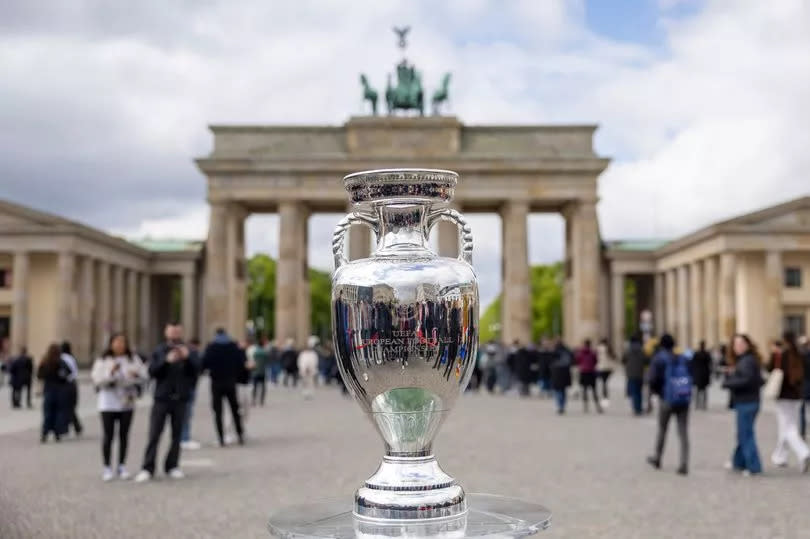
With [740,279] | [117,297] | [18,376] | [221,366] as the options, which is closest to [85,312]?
[117,297]

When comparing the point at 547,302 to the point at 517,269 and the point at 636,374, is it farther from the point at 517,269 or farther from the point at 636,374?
the point at 636,374

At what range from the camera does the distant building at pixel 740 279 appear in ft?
189

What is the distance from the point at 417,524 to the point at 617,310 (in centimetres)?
6876

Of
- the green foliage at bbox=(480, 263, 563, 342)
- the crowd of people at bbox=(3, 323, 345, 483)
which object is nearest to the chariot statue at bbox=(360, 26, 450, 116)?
the crowd of people at bbox=(3, 323, 345, 483)


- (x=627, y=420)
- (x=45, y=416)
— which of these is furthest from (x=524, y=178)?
(x=45, y=416)

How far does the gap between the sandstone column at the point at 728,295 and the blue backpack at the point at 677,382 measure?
44.5 m

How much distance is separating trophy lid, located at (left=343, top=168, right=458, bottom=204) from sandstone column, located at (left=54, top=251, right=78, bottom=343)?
5486 cm

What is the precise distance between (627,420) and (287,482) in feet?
41.6

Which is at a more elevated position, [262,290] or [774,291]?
[262,290]

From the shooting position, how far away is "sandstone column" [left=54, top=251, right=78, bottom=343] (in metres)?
56.8

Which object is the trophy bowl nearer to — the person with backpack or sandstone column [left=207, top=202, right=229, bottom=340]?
the person with backpack

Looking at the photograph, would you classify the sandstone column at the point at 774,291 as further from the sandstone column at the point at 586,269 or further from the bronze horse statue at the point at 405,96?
the bronze horse statue at the point at 405,96

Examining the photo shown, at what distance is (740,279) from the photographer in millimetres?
61031

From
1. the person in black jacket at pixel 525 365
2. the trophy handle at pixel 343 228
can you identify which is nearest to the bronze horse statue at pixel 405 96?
the person in black jacket at pixel 525 365
